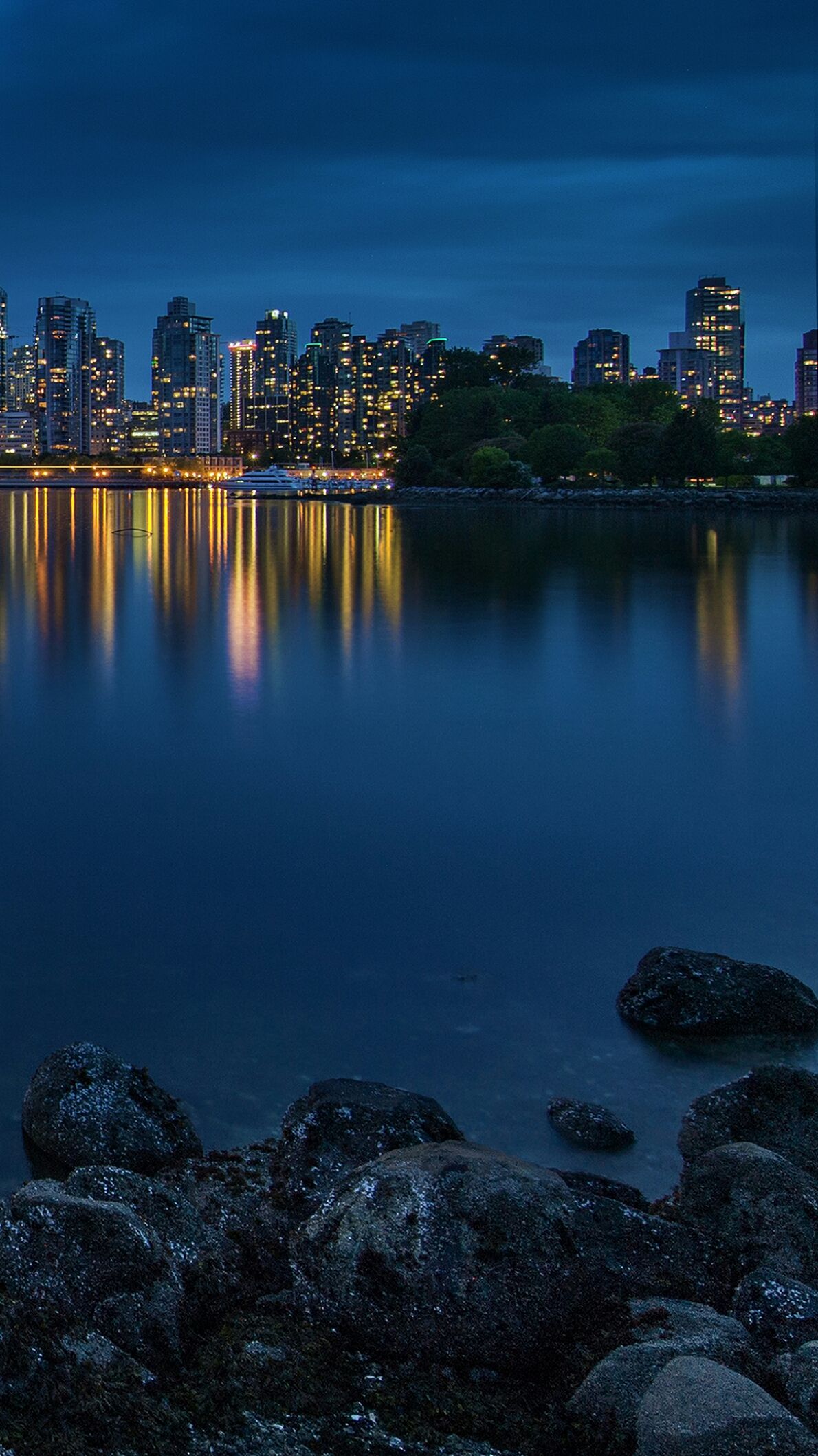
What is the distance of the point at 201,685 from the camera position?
18.8 m

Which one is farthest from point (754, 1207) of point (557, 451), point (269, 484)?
point (269, 484)

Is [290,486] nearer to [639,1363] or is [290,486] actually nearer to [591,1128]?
[591,1128]

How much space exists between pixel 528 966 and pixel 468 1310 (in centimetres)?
397

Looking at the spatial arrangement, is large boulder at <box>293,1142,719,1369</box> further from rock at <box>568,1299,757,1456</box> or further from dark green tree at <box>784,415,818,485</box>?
dark green tree at <box>784,415,818,485</box>

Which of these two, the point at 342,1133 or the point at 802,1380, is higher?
the point at 342,1133

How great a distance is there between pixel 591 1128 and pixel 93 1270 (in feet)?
8.20

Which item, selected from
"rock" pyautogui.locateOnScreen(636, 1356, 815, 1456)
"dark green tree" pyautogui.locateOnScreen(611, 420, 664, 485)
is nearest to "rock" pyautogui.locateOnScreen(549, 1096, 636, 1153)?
"rock" pyautogui.locateOnScreen(636, 1356, 815, 1456)

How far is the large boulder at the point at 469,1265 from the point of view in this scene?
14.5ft

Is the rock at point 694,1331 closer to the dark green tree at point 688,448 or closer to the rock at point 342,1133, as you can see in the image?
the rock at point 342,1133

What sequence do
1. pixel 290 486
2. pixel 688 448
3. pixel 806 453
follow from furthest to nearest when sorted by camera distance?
pixel 290 486 < pixel 688 448 < pixel 806 453

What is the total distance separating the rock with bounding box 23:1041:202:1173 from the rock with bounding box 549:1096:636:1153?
1.54m

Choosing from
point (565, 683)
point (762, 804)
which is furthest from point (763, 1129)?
point (565, 683)

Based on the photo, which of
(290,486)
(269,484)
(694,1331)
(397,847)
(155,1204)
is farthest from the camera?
(269,484)

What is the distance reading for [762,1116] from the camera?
6082mm
